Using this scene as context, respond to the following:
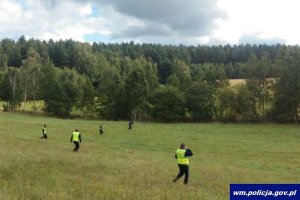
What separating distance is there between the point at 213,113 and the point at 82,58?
3102 inches

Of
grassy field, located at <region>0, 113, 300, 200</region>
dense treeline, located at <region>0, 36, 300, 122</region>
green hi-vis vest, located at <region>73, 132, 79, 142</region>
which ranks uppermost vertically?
dense treeline, located at <region>0, 36, 300, 122</region>

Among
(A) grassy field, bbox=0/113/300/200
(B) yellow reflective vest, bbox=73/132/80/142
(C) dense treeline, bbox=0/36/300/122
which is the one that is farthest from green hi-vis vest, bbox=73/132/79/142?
(C) dense treeline, bbox=0/36/300/122

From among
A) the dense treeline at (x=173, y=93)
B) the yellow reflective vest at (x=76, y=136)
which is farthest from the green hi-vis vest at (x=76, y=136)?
the dense treeline at (x=173, y=93)

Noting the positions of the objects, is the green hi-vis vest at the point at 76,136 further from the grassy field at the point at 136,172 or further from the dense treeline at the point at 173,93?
the dense treeline at the point at 173,93

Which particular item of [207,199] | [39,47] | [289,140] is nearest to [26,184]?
[207,199]

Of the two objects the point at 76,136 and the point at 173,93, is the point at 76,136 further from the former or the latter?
the point at 173,93

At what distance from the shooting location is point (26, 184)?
1794 cm

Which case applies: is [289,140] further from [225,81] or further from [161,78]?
[161,78]

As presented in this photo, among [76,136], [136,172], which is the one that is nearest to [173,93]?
[76,136]

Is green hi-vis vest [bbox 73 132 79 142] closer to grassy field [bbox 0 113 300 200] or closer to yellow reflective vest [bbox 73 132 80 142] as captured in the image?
yellow reflective vest [bbox 73 132 80 142]

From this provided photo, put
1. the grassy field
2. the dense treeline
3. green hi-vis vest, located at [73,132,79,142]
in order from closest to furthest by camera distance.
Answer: the grassy field
green hi-vis vest, located at [73,132,79,142]
the dense treeline

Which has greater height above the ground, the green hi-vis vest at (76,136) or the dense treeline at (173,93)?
the dense treeline at (173,93)

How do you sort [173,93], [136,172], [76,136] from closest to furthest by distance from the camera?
[136,172] → [76,136] → [173,93]

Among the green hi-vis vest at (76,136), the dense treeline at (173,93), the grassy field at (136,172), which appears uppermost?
the dense treeline at (173,93)
